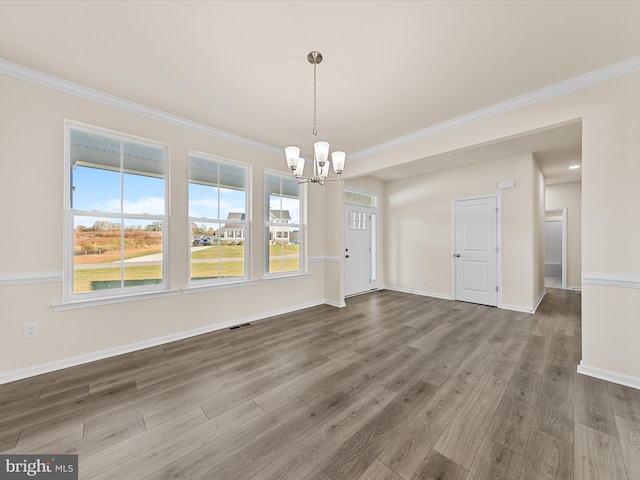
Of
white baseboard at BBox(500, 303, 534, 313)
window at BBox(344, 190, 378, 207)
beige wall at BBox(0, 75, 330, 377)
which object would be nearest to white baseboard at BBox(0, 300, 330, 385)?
beige wall at BBox(0, 75, 330, 377)

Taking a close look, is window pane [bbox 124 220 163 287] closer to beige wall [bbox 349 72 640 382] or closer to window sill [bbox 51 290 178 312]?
window sill [bbox 51 290 178 312]

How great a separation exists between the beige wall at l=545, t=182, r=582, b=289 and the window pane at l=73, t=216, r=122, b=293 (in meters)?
9.21

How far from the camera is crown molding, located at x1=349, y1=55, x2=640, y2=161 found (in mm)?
2291

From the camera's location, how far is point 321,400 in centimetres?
205

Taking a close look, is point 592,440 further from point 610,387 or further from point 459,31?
point 459,31

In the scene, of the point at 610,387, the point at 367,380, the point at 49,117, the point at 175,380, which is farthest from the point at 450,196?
the point at 49,117

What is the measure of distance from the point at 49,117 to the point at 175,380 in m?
2.83

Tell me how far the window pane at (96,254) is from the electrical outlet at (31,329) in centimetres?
40

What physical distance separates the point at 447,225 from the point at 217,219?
456 centimetres

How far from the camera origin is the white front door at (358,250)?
5668 mm

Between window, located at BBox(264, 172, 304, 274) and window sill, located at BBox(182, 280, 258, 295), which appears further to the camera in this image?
window, located at BBox(264, 172, 304, 274)

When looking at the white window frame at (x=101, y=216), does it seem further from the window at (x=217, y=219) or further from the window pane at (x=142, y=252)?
the window at (x=217, y=219)

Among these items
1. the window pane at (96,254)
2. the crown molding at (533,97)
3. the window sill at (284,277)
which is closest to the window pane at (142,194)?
the window pane at (96,254)

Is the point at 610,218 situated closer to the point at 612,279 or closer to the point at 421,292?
the point at 612,279
